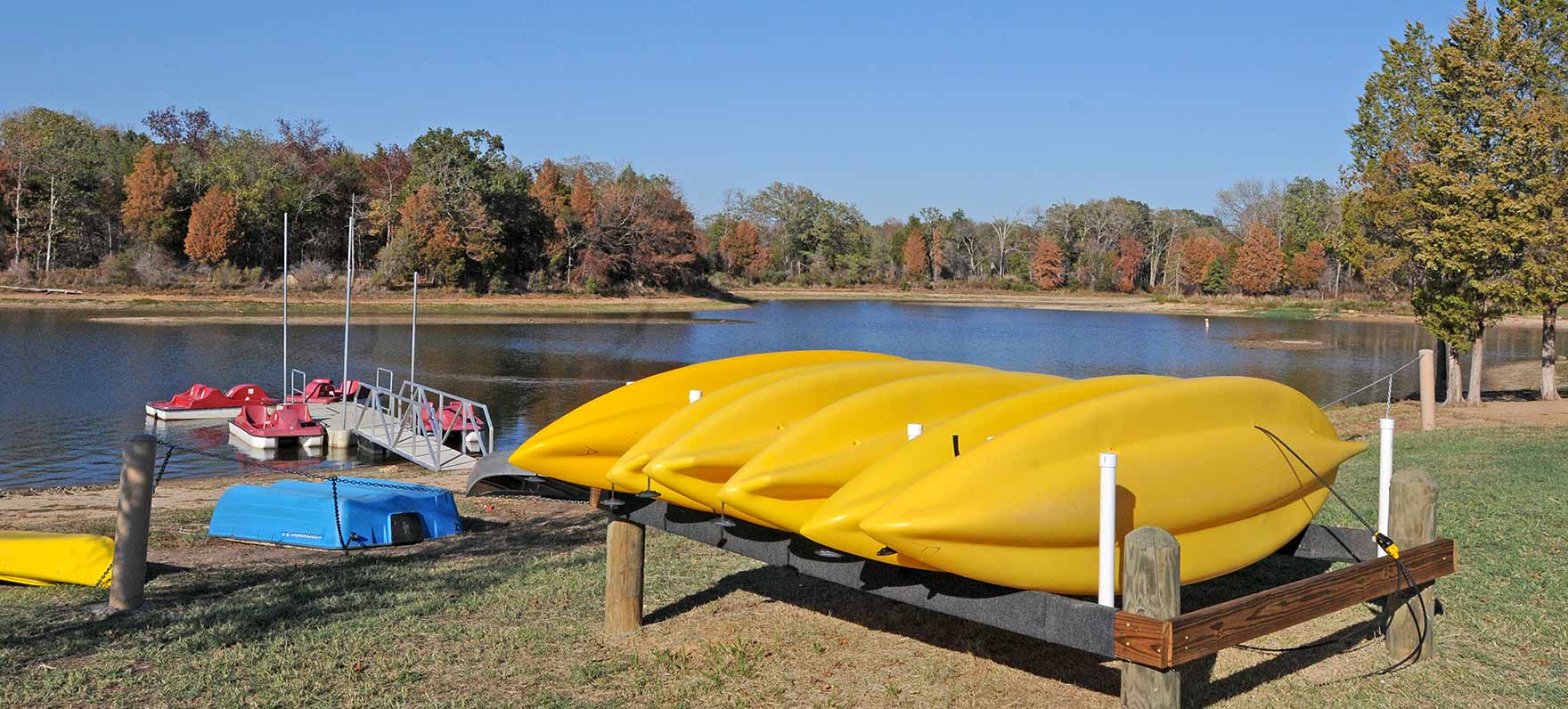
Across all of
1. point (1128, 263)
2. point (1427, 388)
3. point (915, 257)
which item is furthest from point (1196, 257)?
point (1427, 388)

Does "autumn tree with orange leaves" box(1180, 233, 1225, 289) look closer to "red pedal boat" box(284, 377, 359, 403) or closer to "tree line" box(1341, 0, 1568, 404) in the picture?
"tree line" box(1341, 0, 1568, 404)

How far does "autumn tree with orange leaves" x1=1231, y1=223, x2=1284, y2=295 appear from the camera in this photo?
274ft

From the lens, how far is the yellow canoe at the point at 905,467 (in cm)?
395

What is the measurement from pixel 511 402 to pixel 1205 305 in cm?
6519

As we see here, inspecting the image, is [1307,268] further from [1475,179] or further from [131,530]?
[131,530]

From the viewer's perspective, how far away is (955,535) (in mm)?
3754

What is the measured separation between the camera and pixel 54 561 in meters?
6.29

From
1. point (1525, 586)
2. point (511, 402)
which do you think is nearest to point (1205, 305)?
point (511, 402)

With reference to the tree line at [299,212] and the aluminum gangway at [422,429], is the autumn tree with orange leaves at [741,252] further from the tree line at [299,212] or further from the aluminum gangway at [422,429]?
the aluminum gangway at [422,429]

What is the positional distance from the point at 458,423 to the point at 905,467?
54.3 feet

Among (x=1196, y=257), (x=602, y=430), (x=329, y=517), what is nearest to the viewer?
(x=602, y=430)

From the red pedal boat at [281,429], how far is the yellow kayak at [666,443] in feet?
48.8

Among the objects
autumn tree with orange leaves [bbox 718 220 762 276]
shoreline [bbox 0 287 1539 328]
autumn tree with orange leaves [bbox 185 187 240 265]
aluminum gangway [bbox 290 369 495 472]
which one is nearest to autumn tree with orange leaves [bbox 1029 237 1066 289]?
shoreline [bbox 0 287 1539 328]

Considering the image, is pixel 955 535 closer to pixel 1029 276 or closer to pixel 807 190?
pixel 1029 276
